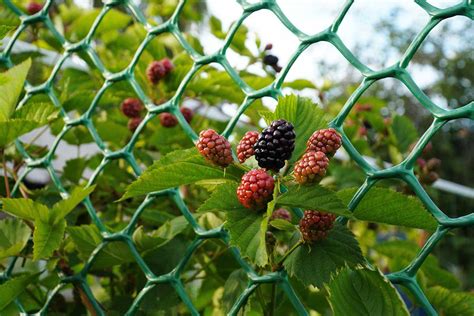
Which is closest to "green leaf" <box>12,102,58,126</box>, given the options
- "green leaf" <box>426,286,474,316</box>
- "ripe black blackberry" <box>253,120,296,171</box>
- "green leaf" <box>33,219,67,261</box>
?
"green leaf" <box>33,219,67,261</box>

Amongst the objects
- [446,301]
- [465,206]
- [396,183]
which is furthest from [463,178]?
[446,301]

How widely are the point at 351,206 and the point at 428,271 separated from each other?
321 mm

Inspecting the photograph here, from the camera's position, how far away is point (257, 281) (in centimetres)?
67

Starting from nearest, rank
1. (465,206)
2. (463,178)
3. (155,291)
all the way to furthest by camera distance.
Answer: (155,291) < (465,206) < (463,178)

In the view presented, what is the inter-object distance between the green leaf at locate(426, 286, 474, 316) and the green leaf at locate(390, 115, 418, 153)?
0.48 metres

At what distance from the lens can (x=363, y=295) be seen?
1.91 feet

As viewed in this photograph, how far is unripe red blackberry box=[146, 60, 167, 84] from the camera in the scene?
98 cm

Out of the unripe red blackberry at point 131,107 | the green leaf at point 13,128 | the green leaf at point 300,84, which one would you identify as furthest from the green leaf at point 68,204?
the green leaf at point 300,84

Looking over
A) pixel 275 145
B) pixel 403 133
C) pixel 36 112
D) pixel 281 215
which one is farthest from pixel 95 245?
pixel 403 133

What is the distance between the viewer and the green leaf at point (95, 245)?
0.85 metres

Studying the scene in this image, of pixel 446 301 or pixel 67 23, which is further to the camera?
pixel 67 23

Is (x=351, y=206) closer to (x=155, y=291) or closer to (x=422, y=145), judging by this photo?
(x=422, y=145)

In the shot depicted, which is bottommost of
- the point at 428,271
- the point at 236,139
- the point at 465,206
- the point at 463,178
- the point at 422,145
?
the point at 463,178

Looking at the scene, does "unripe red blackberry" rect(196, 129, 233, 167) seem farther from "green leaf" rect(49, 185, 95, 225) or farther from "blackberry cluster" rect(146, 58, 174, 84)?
"blackberry cluster" rect(146, 58, 174, 84)
